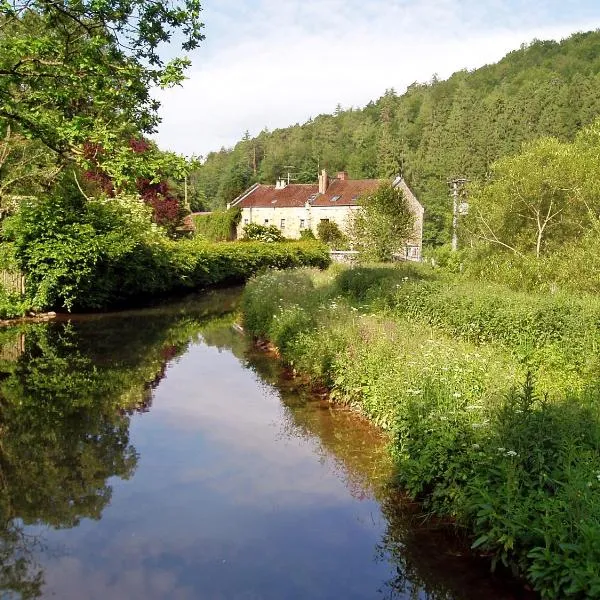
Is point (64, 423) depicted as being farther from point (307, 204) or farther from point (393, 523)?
point (307, 204)

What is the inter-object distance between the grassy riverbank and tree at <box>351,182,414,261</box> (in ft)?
55.5

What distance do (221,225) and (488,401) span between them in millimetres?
55915

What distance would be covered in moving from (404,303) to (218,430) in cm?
678

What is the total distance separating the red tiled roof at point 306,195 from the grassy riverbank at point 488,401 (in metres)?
45.4

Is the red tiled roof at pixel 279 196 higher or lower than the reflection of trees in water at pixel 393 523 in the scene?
higher

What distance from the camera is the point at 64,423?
30.3ft

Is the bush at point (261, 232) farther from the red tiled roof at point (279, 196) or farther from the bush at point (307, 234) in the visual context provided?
the red tiled roof at point (279, 196)

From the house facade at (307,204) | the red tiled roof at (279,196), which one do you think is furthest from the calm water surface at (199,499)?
the red tiled roof at (279,196)

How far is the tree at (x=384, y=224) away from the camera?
106 feet

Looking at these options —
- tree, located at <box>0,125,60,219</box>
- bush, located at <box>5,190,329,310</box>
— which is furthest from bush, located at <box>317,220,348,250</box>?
tree, located at <box>0,125,60,219</box>

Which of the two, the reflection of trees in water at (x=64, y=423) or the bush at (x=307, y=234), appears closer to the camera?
the reflection of trees in water at (x=64, y=423)

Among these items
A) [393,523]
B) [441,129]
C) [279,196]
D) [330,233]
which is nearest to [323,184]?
[279,196]

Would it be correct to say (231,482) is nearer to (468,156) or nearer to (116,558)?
(116,558)

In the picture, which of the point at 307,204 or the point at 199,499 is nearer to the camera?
the point at 199,499
